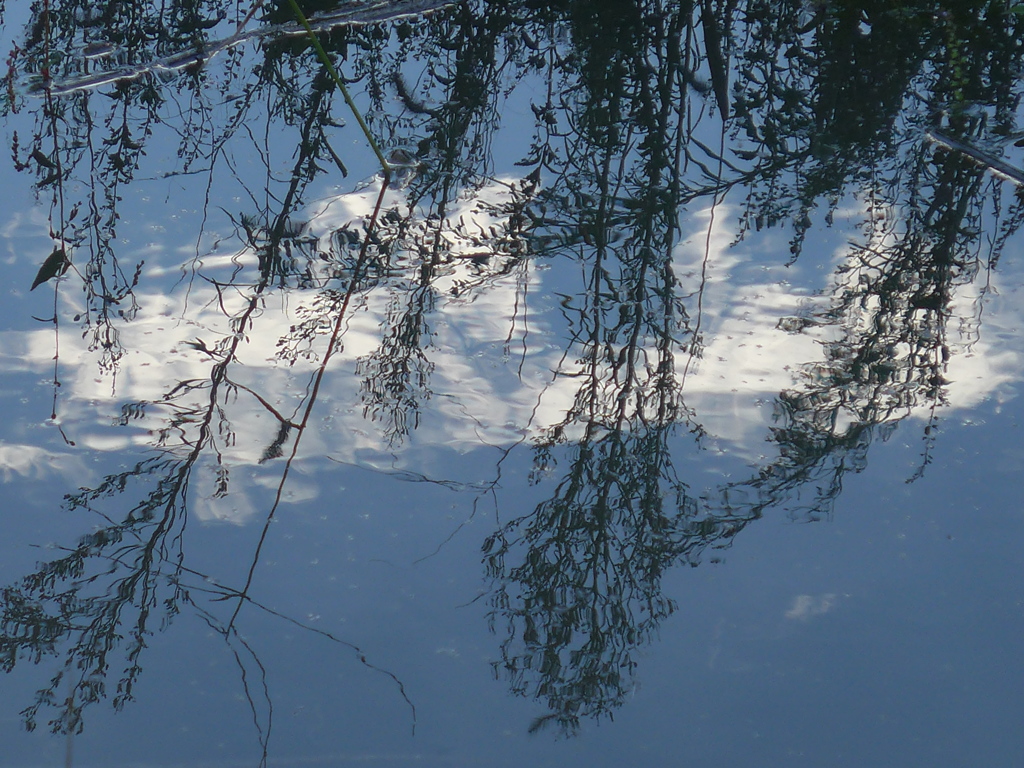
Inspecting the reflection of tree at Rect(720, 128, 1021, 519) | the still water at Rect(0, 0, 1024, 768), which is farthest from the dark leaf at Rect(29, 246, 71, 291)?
the reflection of tree at Rect(720, 128, 1021, 519)

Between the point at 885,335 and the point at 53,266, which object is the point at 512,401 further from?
the point at 53,266

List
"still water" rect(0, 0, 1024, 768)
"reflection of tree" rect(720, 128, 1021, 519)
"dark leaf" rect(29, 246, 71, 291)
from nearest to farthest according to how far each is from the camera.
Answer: "still water" rect(0, 0, 1024, 768) < "reflection of tree" rect(720, 128, 1021, 519) < "dark leaf" rect(29, 246, 71, 291)

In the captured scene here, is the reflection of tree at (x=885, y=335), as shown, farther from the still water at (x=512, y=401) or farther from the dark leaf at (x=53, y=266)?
the dark leaf at (x=53, y=266)

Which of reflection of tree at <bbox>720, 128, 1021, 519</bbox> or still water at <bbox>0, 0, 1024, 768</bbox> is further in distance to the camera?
reflection of tree at <bbox>720, 128, 1021, 519</bbox>

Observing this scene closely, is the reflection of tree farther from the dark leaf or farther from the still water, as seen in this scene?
the dark leaf

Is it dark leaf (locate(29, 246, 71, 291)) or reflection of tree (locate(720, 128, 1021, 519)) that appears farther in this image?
dark leaf (locate(29, 246, 71, 291))

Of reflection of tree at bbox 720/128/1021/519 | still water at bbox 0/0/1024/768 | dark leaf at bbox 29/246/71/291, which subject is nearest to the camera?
still water at bbox 0/0/1024/768

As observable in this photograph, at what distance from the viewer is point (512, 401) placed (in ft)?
5.81

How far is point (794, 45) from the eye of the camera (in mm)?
2912

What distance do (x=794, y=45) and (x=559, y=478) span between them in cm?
187

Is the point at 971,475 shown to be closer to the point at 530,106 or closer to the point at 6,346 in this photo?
the point at 530,106

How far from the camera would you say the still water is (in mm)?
1327

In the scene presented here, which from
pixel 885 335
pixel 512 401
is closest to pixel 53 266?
pixel 512 401

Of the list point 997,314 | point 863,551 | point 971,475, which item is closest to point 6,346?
point 863,551
